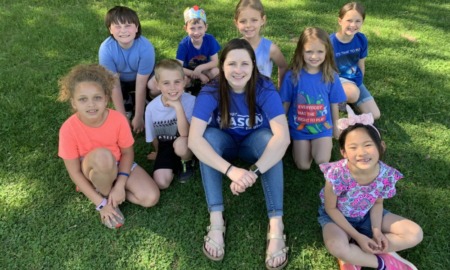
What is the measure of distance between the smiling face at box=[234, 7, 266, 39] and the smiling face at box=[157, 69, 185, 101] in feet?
2.76

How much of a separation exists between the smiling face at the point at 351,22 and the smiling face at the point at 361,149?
1783mm

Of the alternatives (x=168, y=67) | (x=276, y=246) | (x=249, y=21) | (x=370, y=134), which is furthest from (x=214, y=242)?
(x=249, y=21)

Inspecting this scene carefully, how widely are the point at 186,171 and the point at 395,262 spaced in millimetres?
1795

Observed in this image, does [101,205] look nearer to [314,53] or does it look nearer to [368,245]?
[368,245]

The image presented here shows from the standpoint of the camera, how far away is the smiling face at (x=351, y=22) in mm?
3779

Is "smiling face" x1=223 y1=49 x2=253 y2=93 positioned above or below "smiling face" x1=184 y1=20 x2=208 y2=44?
below

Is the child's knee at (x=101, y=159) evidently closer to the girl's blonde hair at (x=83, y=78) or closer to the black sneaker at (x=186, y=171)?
the girl's blonde hair at (x=83, y=78)

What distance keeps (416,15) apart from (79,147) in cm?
582

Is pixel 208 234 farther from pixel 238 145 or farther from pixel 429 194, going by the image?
pixel 429 194

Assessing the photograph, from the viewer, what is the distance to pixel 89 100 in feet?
9.05

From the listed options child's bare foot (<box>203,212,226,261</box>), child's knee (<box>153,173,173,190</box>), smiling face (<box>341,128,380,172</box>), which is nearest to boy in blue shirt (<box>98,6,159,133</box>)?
child's knee (<box>153,173,173,190</box>)

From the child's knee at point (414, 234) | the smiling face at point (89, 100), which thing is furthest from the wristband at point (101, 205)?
the child's knee at point (414, 234)

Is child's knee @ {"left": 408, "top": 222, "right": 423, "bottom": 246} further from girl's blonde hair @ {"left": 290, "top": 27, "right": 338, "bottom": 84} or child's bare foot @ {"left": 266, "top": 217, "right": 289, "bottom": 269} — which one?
girl's blonde hair @ {"left": 290, "top": 27, "right": 338, "bottom": 84}

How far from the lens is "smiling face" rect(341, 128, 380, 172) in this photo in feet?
8.02
